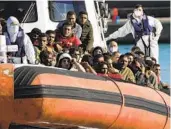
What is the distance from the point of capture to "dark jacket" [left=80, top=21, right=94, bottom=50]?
12133mm

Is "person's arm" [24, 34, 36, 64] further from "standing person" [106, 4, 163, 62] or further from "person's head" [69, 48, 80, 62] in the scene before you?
"standing person" [106, 4, 163, 62]

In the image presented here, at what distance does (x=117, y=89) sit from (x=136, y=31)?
6832mm

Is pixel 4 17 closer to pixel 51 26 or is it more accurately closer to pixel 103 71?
pixel 51 26

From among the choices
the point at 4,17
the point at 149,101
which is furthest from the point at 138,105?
the point at 4,17

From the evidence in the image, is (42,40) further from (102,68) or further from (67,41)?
(67,41)

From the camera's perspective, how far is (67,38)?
11.4 meters

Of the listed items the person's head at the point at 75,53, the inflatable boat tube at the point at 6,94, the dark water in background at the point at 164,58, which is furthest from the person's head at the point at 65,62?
the dark water in background at the point at 164,58

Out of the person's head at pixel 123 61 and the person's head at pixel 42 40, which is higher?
the person's head at pixel 42 40

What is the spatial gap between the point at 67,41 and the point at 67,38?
0.06 meters

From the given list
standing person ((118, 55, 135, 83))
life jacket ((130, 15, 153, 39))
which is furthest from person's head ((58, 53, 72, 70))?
life jacket ((130, 15, 153, 39))

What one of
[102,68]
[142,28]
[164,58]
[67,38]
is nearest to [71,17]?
[67,38]

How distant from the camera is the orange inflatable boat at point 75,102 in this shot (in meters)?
7.29

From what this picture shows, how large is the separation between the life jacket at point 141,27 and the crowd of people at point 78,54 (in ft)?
5.11

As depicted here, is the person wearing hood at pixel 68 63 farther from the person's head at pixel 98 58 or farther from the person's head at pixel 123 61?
the person's head at pixel 123 61
